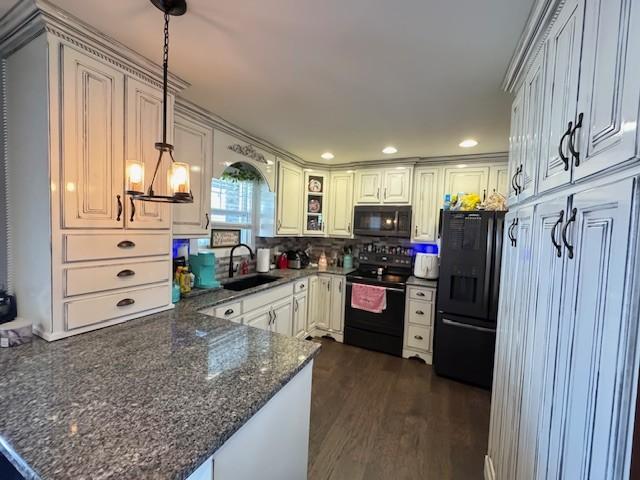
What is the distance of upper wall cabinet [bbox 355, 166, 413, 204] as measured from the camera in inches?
137

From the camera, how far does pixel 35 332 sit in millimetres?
1345

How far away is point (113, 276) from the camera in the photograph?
4.95 ft

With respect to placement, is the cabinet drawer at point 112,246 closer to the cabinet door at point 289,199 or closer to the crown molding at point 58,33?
the crown molding at point 58,33

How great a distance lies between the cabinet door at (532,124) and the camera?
3.54ft

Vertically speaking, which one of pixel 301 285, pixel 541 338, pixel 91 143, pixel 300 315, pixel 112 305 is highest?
pixel 91 143

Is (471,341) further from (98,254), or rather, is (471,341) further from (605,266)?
(98,254)

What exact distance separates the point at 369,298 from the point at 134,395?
2647mm

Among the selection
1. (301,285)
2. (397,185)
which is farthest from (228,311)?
(397,185)

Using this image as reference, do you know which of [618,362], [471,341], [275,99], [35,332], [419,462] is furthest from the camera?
[471,341]

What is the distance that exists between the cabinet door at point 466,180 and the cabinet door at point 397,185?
1.42 ft

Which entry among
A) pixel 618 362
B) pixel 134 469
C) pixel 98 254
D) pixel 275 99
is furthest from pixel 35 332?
pixel 618 362

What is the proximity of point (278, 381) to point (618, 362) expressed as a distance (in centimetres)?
94

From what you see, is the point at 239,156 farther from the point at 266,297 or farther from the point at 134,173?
the point at 134,173

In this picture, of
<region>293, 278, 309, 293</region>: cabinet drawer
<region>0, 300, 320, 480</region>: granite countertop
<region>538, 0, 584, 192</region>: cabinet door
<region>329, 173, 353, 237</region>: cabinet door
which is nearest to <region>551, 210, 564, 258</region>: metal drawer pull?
<region>538, 0, 584, 192</region>: cabinet door
